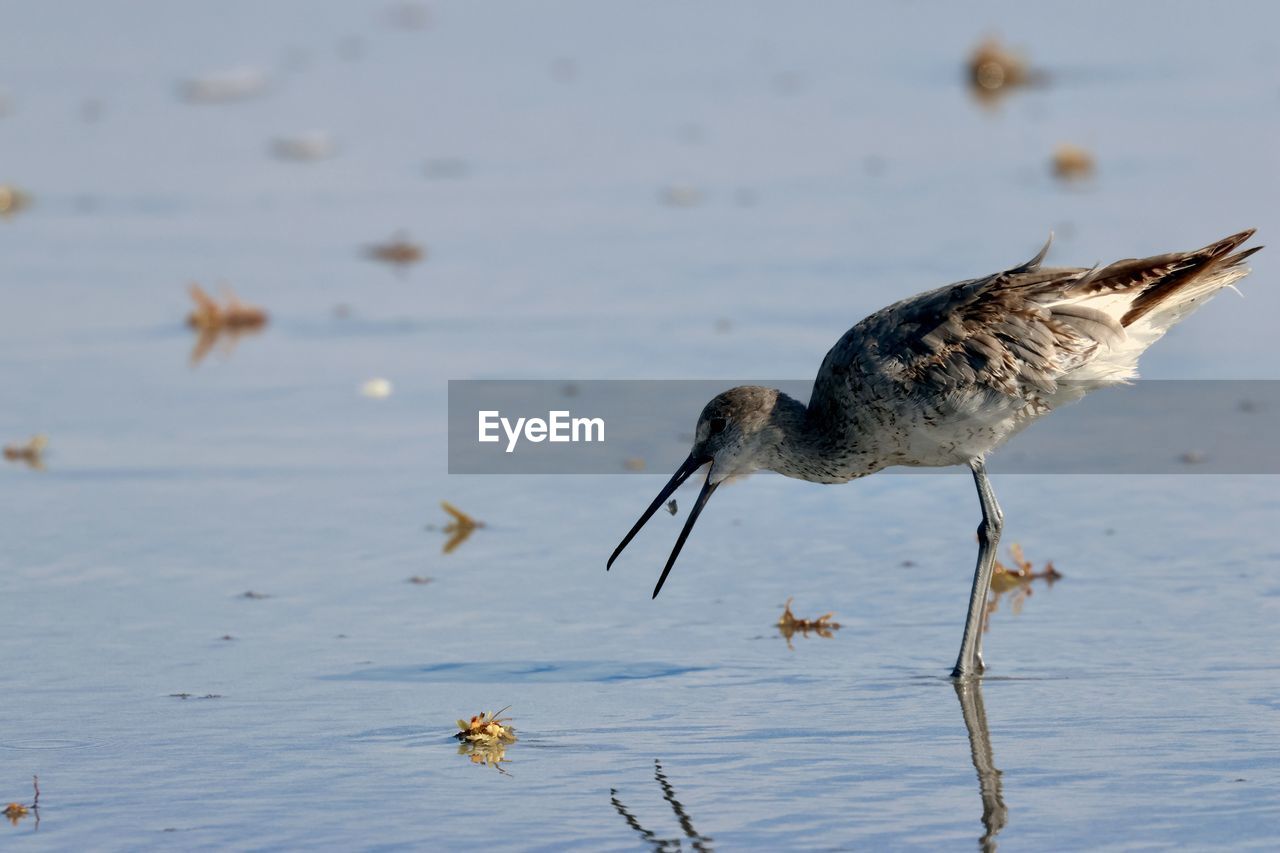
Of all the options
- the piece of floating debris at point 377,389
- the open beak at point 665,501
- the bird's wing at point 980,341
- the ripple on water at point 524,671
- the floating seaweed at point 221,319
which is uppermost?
the floating seaweed at point 221,319

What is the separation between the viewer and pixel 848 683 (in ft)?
19.8

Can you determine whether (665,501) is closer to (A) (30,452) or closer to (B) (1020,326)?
(B) (1020,326)

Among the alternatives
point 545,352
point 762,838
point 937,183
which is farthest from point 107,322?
point 762,838

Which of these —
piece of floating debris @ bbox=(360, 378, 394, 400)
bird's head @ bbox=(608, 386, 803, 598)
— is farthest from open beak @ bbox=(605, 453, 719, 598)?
piece of floating debris @ bbox=(360, 378, 394, 400)

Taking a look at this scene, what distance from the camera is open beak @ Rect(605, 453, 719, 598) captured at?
265 inches

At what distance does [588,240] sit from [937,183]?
7.03ft

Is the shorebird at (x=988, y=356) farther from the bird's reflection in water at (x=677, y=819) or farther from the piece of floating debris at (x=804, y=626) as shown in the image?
the bird's reflection in water at (x=677, y=819)

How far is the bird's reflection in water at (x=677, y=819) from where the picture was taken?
4.85 metres

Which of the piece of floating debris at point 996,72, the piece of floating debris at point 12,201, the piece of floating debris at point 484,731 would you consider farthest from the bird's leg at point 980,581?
the piece of floating debris at point 996,72

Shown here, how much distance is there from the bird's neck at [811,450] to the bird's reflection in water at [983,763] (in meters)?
1.08

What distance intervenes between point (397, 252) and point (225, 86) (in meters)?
4.38

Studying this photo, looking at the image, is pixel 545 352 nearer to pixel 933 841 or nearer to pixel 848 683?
pixel 848 683

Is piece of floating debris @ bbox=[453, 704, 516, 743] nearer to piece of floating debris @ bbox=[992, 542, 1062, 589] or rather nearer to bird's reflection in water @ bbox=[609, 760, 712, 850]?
bird's reflection in water @ bbox=[609, 760, 712, 850]

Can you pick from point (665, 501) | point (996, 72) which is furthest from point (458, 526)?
point (996, 72)
